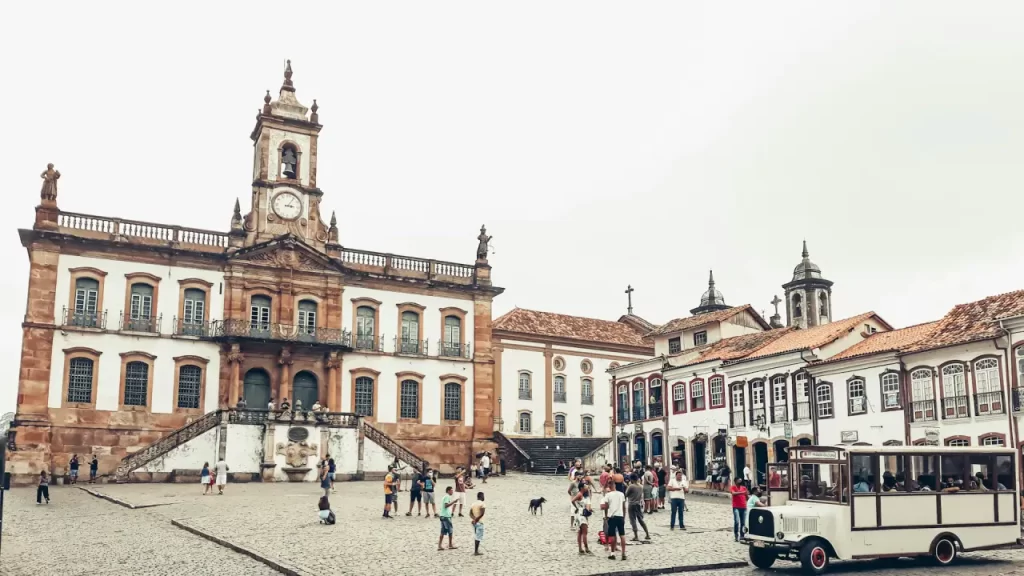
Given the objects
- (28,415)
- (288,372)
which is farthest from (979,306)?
(28,415)

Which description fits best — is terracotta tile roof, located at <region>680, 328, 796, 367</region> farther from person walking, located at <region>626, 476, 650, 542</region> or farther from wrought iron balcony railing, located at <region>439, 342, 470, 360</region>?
person walking, located at <region>626, 476, 650, 542</region>

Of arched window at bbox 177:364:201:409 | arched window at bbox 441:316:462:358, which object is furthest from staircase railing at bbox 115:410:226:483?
arched window at bbox 441:316:462:358

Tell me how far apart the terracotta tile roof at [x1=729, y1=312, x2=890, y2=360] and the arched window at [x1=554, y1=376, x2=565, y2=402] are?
778 inches

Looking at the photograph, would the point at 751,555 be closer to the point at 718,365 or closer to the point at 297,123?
the point at 718,365

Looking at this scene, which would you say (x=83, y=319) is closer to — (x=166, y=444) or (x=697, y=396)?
(x=166, y=444)

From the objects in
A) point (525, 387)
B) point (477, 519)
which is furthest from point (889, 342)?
point (525, 387)

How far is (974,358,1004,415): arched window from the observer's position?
30234mm

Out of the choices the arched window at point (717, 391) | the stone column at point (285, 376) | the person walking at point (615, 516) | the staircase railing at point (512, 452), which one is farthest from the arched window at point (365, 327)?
the person walking at point (615, 516)

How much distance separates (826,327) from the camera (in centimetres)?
4044

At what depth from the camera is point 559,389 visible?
59.3m

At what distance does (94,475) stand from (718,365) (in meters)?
25.3

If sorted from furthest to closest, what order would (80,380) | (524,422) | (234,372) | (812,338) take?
1. (524,422)
2. (234,372)
3. (80,380)
4. (812,338)

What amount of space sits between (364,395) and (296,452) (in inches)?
310

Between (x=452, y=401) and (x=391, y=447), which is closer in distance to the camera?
(x=391, y=447)
